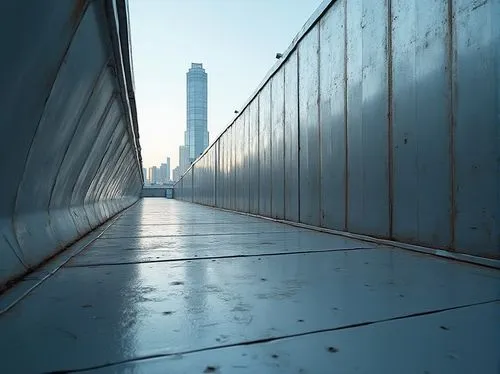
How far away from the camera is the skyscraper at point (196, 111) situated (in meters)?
53.8

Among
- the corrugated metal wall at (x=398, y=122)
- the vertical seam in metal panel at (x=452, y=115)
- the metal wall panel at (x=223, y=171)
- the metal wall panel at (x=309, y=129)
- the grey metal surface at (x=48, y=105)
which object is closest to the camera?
the grey metal surface at (x=48, y=105)

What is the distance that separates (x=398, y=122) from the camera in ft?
9.64

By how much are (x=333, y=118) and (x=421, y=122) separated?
1449 millimetres

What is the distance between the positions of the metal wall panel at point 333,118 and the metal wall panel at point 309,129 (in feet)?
0.49

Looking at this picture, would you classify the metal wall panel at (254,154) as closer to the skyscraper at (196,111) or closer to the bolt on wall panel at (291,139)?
the bolt on wall panel at (291,139)

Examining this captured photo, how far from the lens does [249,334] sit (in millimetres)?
1107

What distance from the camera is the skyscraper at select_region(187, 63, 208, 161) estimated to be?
5381cm

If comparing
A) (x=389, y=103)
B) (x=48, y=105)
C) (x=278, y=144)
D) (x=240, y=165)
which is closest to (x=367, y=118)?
(x=389, y=103)

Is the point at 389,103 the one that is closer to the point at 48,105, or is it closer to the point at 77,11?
the point at 77,11

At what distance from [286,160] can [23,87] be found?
173 inches

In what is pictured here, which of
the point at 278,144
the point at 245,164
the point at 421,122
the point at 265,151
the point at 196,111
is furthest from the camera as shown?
the point at 196,111

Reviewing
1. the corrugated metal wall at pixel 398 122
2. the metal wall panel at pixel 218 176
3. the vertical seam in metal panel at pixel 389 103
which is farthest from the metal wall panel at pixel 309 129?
the metal wall panel at pixel 218 176

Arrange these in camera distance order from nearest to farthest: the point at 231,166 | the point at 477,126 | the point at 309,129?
1. the point at 477,126
2. the point at 309,129
3. the point at 231,166

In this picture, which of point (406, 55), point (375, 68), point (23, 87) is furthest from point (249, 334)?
point (375, 68)
